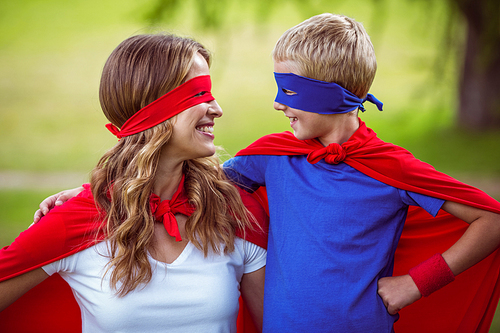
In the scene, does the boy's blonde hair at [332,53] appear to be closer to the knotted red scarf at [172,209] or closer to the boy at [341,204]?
the boy at [341,204]

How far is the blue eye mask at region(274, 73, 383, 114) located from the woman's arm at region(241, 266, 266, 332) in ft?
2.31

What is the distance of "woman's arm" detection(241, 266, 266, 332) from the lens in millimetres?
1929

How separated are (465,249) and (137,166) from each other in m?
1.27

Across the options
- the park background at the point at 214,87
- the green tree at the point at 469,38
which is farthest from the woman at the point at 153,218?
the park background at the point at 214,87

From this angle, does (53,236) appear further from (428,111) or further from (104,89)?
(428,111)

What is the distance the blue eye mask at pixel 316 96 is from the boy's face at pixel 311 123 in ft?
0.09

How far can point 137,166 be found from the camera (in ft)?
5.79

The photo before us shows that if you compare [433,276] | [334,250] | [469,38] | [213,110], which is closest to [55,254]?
[213,110]

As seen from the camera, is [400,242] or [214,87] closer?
[400,242]

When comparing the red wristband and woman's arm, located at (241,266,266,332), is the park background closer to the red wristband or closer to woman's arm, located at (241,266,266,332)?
woman's arm, located at (241,266,266,332)

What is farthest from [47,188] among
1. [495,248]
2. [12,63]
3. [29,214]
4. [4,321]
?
[495,248]

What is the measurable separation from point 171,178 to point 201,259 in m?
0.36

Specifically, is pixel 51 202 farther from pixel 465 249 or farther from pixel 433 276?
pixel 465 249

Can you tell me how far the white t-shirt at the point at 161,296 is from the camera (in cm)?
164
